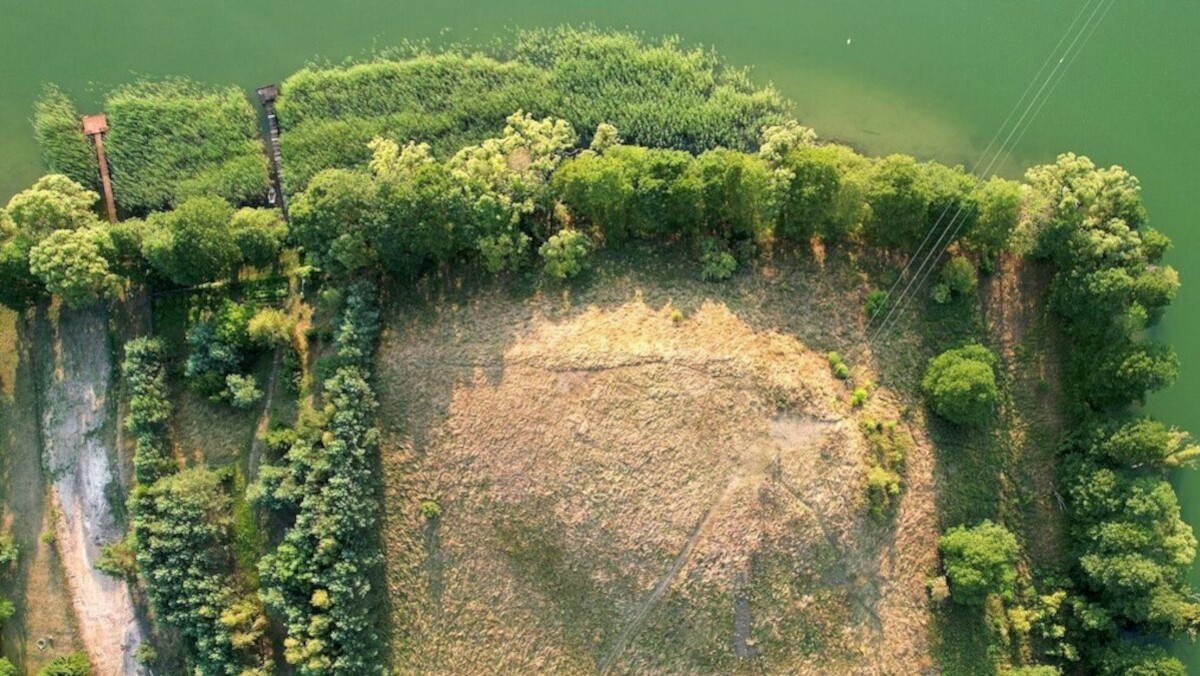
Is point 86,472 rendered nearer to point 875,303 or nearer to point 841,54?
point 875,303

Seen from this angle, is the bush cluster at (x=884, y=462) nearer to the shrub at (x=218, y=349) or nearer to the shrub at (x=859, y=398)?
the shrub at (x=859, y=398)

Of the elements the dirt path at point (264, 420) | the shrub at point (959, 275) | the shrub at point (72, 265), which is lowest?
the dirt path at point (264, 420)

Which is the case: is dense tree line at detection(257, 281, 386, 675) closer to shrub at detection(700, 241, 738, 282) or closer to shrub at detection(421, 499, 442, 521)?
shrub at detection(421, 499, 442, 521)

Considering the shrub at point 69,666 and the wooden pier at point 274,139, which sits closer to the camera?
the shrub at point 69,666

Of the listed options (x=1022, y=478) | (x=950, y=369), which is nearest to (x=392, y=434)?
(x=950, y=369)

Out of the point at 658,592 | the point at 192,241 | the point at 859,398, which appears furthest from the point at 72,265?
the point at 859,398

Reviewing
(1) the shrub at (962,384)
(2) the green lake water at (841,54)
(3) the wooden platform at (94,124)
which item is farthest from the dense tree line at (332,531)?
(1) the shrub at (962,384)
